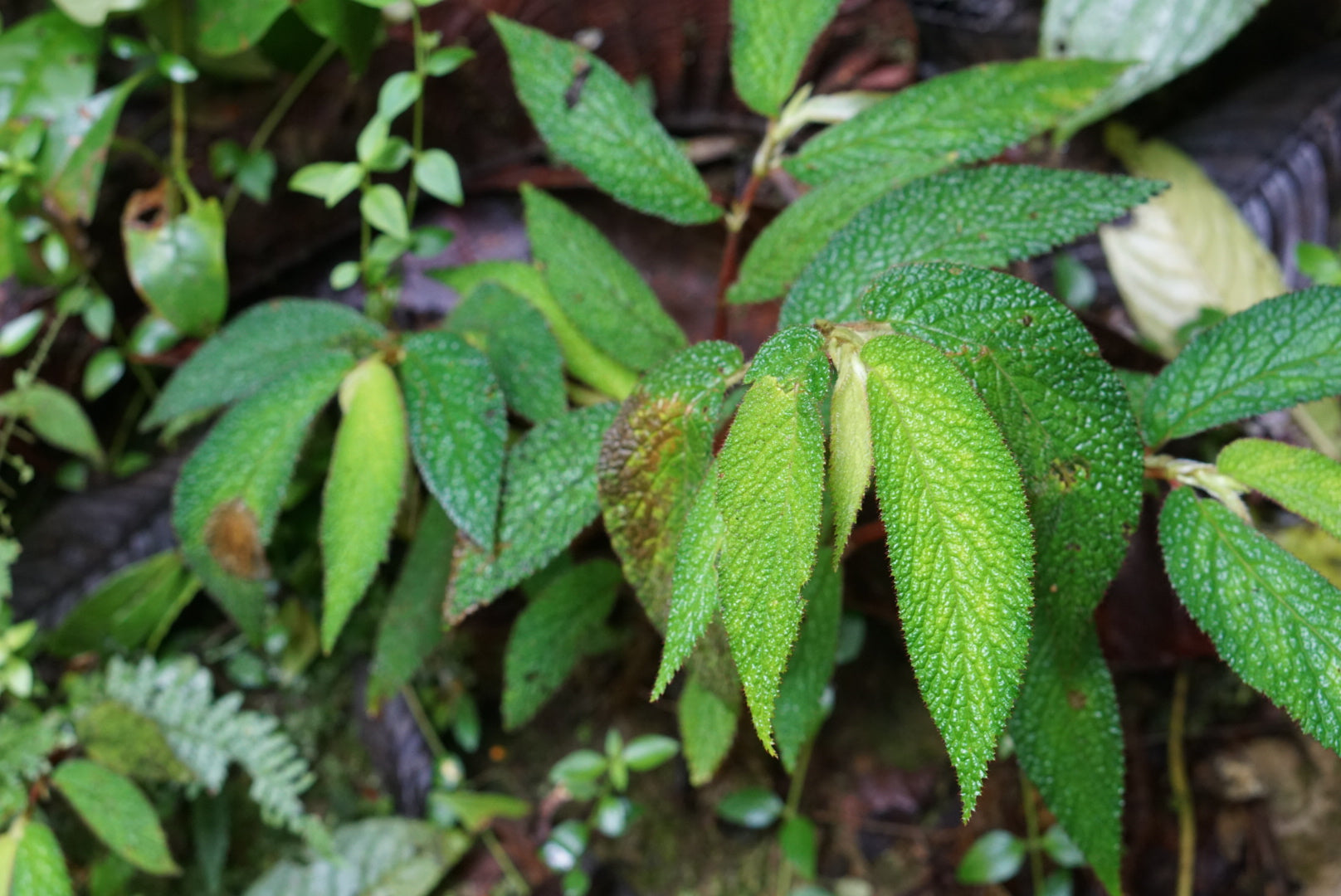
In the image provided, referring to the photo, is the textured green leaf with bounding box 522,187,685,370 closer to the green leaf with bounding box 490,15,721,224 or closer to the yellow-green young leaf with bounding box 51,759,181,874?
the green leaf with bounding box 490,15,721,224

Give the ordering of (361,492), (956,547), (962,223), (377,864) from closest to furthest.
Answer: (956,547)
(962,223)
(361,492)
(377,864)

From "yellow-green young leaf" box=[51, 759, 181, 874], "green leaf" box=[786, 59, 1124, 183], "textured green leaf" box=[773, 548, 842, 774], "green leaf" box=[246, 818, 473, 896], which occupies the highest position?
"green leaf" box=[786, 59, 1124, 183]

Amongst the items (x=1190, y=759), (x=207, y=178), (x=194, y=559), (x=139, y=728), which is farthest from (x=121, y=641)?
(x=1190, y=759)

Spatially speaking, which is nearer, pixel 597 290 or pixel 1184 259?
pixel 597 290

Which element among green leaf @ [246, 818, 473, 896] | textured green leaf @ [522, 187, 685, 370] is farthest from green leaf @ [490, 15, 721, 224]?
green leaf @ [246, 818, 473, 896]

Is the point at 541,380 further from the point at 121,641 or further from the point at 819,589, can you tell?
the point at 121,641

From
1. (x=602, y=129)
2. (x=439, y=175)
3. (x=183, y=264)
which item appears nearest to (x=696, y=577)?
(x=602, y=129)

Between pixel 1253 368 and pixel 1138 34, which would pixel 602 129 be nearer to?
pixel 1253 368

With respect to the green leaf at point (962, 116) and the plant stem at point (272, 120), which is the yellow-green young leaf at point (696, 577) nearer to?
the green leaf at point (962, 116)
